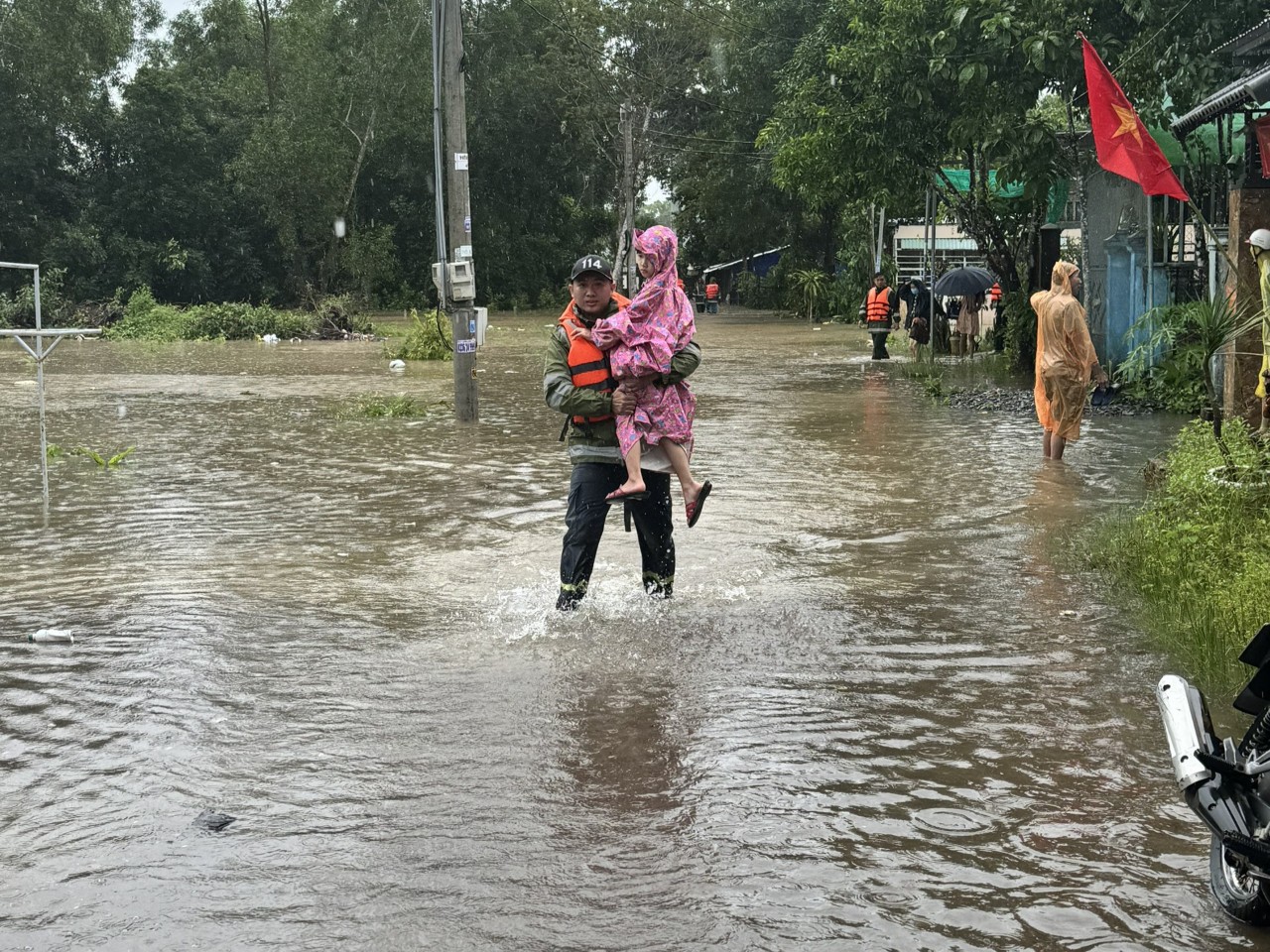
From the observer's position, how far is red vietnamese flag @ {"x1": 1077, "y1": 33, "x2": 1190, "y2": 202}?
9719mm

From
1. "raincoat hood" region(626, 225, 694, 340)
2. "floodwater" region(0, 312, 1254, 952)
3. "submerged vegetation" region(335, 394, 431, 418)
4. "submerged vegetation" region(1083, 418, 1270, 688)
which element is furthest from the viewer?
"submerged vegetation" region(335, 394, 431, 418)

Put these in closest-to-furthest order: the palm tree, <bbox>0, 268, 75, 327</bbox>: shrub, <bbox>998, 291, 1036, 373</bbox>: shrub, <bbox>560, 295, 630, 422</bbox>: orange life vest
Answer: <bbox>560, 295, 630, 422</bbox>: orange life vest, <bbox>998, 291, 1036, 373</bbox>: shrub, <bbox>0, 268, 75, 327</bbox>: shrub, the palm tree

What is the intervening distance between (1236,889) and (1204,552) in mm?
3824

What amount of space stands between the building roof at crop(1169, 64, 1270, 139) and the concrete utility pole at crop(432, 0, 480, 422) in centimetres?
707

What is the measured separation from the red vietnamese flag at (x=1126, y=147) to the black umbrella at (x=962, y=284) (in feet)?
47.4

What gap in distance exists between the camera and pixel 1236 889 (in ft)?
12.3

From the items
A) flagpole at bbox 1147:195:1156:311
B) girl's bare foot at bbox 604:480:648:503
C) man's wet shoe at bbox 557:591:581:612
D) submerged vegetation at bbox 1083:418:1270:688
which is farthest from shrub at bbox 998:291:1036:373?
girl's bare foot at bbox 604:480:648:503

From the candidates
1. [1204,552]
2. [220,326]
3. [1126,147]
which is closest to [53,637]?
[1204,552]

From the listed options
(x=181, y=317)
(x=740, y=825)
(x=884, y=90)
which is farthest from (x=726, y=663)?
(x=181, y=317)

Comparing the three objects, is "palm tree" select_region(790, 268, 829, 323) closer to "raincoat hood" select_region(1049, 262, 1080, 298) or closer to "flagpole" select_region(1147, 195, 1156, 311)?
"flagpole" select_region(1147, 195, 1156, 311)

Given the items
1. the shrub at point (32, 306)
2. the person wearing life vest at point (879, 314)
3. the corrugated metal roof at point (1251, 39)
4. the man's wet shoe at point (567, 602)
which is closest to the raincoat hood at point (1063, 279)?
the corrugated metal roof at point (1251, 39)

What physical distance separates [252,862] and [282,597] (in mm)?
3547

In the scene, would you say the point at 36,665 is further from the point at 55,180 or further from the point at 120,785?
the point at 55,180

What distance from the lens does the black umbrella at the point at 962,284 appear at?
2462 cm
